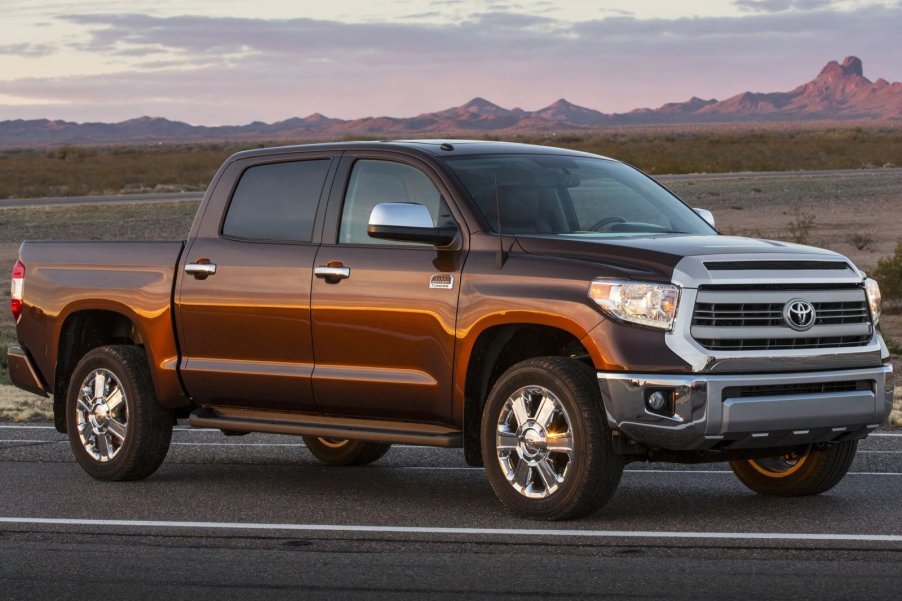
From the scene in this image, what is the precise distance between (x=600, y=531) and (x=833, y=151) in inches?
3370

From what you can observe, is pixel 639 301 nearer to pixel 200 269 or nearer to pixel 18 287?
pixel 200 269

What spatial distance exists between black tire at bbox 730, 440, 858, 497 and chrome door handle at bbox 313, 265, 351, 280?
2.47 meters

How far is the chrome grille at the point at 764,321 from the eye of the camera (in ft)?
24.3

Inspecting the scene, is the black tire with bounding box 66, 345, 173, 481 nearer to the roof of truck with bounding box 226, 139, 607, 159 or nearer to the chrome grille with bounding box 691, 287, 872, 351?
the roof of truck with bounding box 226, 139, 607, 159

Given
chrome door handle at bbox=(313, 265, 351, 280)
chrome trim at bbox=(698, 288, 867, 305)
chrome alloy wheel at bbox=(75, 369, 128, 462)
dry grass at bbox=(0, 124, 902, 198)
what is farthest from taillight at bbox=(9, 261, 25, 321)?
dry grass at bbox=(0, 124, 902, 198)

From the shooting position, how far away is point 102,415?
9758mm

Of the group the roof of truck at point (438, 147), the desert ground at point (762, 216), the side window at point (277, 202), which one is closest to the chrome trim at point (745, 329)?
the roof of truck at point (438, 147)

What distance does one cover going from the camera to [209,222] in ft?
31.2

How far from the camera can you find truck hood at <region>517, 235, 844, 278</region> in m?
7.53

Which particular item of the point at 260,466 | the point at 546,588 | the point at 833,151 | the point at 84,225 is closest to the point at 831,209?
the point at 84,225

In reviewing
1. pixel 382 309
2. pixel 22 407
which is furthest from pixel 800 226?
pixel 382 309

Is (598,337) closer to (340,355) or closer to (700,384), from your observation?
(700,384)

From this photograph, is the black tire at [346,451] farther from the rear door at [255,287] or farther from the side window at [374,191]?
the side window at [374,191]

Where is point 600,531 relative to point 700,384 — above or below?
below
